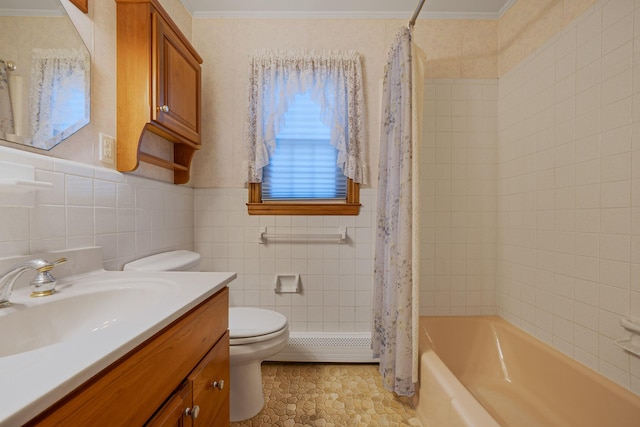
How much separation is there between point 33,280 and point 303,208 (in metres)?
1.43

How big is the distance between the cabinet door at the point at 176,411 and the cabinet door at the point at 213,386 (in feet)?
0.09

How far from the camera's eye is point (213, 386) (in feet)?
2.88

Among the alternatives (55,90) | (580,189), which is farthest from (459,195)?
(55,90)

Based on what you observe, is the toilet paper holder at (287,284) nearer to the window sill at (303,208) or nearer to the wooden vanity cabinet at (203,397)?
the window sill at (303,208)

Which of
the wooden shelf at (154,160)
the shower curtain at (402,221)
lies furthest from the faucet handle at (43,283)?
the shower curtain at (402,221)

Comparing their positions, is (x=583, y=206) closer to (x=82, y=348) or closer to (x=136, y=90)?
(x=82, y=348)

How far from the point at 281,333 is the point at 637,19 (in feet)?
6.46

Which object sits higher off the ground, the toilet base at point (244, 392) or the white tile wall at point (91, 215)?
the white tile wall at point (91, 215)

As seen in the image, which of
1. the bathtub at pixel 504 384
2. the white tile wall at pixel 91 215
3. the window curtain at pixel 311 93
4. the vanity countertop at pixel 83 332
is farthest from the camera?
the window curtain at pixel 311 93

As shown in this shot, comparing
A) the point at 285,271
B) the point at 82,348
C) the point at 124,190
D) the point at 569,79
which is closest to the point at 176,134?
the point at 124,190

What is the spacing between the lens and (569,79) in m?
1.38

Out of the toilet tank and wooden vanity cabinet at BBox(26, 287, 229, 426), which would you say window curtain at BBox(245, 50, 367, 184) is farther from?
wooden vanity cabinet at BBox(26, 287, 229, 426)

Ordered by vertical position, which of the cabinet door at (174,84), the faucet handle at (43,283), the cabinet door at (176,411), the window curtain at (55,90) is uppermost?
the cabinet door at (174,84)

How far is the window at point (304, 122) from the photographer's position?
1939 mm
